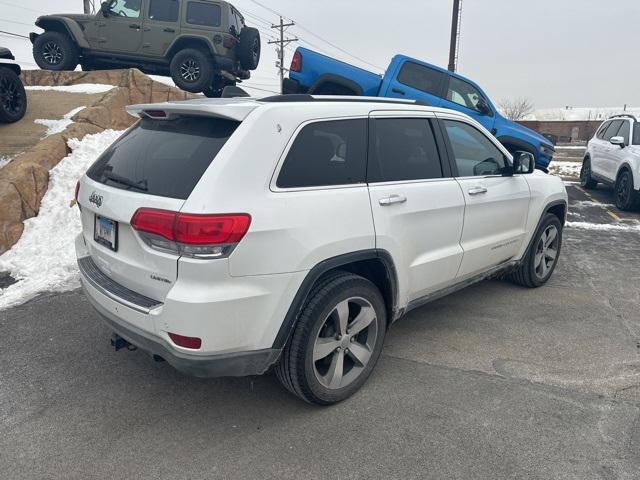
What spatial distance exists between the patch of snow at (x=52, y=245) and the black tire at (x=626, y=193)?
30.0 feet

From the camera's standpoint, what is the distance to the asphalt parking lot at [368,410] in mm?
2449

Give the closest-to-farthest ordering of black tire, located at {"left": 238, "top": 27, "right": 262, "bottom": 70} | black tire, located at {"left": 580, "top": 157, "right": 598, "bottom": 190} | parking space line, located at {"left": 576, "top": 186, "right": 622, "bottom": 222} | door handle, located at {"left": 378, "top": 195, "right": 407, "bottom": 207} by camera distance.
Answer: door handle, located at {"left": 378, "top": 195, "right": 407, "bottom": 207}
parking space line, located at {"left": 576, "top": 186, "right": 622, "bottom": 222}
black tire, located at {"left": 238, "top": 27, "right": 262, "bottom": 70}
black tire, located at {"left": 580, "top": 157, "right": 598, "bottom": 190}

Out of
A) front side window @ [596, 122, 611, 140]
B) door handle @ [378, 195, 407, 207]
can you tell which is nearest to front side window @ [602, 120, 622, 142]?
front side window @ [596, 122, 611, 140]

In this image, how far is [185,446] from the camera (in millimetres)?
2580

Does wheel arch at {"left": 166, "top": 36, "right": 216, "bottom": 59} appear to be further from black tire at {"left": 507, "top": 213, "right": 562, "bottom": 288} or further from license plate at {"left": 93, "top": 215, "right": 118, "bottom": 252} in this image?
license plate at {"left": 93, "top": 215, "right": 118, "bottom": 252}

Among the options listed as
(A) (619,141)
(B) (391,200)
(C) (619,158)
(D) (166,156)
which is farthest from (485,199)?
(C) (619,158)

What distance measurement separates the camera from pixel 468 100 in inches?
365

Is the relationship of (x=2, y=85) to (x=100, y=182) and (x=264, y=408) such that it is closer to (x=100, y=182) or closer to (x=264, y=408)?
(x=100, y=182)

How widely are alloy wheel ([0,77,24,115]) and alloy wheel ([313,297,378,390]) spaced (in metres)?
7.00

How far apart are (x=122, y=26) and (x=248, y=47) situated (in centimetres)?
269

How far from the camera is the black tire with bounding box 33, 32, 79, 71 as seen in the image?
33.3 feet

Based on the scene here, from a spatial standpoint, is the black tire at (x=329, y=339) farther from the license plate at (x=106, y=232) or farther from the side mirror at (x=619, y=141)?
the side mirror at (x=619, y=141)

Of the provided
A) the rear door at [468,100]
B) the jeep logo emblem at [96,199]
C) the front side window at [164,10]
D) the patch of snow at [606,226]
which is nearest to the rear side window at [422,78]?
the rear door at [468,100]

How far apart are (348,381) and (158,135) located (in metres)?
1.88
